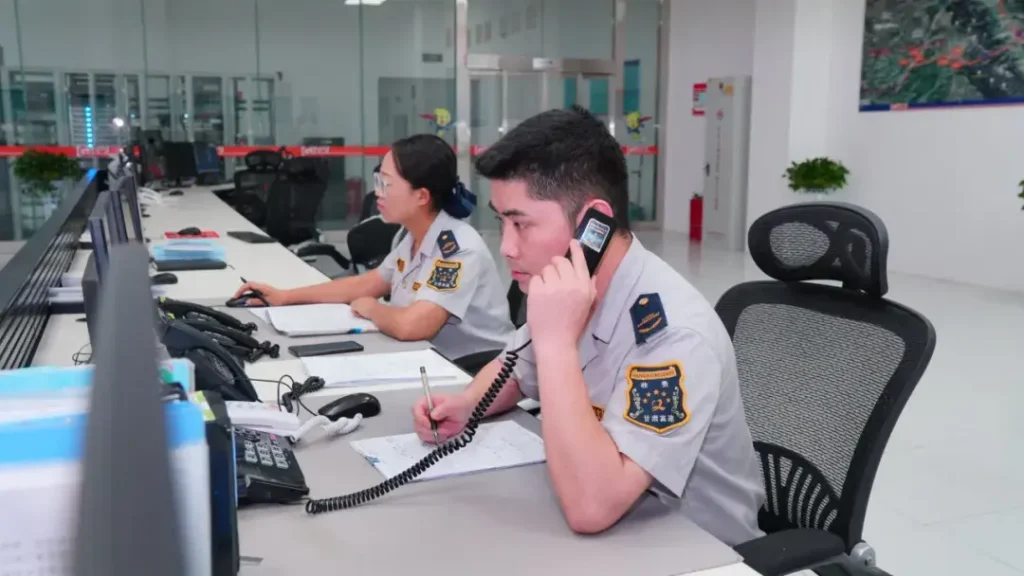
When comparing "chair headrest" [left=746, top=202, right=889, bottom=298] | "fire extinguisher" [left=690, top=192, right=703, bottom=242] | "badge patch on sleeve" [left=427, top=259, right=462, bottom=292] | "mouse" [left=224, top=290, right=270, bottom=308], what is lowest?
"fire extinguisher" [left=690, top=192, right=703, bottom=242]

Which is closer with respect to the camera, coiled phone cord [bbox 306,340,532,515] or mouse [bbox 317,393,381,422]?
coiled phone cord [bbox 306,340,532,515]

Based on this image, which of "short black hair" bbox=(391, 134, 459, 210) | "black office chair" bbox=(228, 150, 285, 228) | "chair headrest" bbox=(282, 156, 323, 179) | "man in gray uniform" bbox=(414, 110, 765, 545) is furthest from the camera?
"black office chair" bbox=(228, 150, 285, 228)

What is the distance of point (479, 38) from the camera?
993 centimetres

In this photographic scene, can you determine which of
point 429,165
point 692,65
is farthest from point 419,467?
point 692,65

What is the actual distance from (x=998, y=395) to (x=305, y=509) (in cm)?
374

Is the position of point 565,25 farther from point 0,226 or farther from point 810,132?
point 0,226

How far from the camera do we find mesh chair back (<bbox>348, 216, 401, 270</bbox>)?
14.1ft

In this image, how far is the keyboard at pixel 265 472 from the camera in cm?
124

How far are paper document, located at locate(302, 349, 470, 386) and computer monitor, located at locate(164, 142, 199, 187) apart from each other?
5.94 m

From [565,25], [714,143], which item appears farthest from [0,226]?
[714,143]

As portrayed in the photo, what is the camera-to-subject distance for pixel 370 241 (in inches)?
170

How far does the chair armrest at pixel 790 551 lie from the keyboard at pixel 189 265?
109 inches

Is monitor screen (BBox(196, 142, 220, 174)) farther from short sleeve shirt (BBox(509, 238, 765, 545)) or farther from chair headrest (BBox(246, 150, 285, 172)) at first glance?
short sleeve shirt (BBox(509, 238, 765, 545))

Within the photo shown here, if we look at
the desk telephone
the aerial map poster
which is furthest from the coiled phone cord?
the aerial map poster
